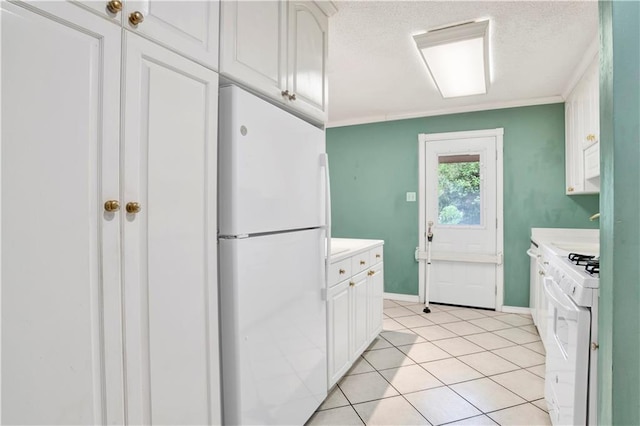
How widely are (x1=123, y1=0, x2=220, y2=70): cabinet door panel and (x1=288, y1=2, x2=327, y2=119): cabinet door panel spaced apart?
534mm

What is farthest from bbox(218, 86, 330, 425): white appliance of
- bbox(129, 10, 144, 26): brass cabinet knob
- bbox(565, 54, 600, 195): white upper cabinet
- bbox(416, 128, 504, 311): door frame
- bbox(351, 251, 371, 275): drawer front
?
bbox(416, 128, 504, 311): door frame

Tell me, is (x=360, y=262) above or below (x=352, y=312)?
above

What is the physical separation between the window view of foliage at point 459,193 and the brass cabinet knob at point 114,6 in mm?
3974

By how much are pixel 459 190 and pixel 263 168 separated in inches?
134

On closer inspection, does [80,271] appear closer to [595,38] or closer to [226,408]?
[226,408]

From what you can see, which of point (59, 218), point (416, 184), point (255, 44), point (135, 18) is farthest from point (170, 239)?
point (416, 184)

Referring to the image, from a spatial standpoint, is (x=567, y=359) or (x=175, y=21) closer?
(x=175, y=21)

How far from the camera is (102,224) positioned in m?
0.85

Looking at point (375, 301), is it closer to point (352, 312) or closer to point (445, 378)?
point (352, 312)

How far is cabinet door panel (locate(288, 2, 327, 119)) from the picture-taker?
67.0 inches

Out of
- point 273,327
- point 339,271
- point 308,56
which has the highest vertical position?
point 308,56

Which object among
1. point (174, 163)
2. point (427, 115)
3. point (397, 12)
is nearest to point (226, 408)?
point (174, 163)

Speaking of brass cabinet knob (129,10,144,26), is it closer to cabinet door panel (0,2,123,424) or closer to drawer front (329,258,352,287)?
cabinet door panel (0,2,123,424)

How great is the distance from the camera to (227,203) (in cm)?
124
